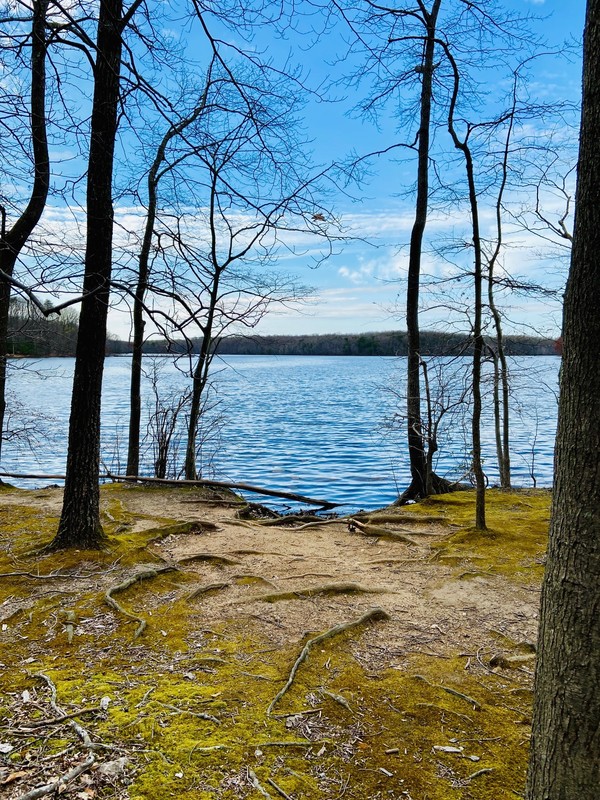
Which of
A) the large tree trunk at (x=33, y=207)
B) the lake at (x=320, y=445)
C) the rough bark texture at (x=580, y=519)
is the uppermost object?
the large tree trunk at (x=33, y=207)

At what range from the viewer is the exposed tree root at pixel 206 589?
4917 millimetres

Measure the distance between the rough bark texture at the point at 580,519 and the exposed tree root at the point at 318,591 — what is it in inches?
124

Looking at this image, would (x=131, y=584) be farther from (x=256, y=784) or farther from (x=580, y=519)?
(x=580, y=519)

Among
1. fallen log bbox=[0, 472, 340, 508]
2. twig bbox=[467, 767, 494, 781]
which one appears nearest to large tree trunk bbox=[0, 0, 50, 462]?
fallen log bbox=[0, 472, 340, 508]

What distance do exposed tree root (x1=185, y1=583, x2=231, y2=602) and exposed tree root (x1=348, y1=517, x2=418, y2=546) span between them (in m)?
2.63

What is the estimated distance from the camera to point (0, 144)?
4449 mm

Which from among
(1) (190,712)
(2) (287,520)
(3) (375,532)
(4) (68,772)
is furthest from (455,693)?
(2) (287,520)

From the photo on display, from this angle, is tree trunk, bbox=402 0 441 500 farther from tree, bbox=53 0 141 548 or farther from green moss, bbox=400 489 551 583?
tree, bbox=53 0 141 548

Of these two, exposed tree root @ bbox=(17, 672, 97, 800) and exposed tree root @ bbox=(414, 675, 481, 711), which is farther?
exposed tree root @ bbox=(414, 675, 481, 711)

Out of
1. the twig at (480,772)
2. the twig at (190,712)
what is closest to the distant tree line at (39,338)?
the twig at (190,712)

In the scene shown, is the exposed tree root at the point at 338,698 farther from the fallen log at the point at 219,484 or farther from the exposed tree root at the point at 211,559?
the fallen log at the point at 219,484

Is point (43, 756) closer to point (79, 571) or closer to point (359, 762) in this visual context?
point (359, 762)

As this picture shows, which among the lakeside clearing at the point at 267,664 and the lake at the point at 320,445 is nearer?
the lakeside clearing at the point at 267,664

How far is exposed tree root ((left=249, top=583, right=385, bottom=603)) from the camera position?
490 cm
